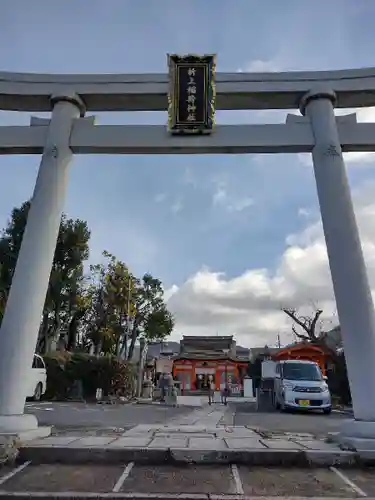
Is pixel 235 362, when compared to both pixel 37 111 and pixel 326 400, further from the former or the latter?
pixel 37 111

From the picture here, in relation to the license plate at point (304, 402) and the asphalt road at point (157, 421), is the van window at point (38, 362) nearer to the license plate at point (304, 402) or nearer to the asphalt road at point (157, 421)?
the asphalt road at point (157, 421)

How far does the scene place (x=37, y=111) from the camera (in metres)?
7.68

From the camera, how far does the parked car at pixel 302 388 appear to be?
1351cm

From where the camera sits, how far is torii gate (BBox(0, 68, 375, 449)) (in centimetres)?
562

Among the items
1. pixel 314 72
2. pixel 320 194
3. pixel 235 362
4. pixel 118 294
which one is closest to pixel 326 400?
pixel 320 194

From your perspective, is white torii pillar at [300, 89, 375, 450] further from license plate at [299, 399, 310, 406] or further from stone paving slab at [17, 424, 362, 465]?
license plate at [299, 399, 310, 406]

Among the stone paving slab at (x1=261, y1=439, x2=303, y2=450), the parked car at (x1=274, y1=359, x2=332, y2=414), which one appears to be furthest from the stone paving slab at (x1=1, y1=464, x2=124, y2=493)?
the parked car at (x1=274, y1=359, x2=332, y2=414)

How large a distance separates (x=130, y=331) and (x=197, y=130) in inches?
938

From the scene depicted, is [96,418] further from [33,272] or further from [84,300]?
[84,300]

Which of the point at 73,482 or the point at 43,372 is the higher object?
the point at 43,372

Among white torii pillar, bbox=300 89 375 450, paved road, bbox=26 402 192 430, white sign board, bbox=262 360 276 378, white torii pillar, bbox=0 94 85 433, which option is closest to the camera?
white torii pillar, bbox=300 89 375 450

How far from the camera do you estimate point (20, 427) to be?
17.2ft

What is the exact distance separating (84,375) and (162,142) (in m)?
18.0

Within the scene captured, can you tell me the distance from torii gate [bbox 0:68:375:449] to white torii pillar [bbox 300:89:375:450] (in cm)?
1
